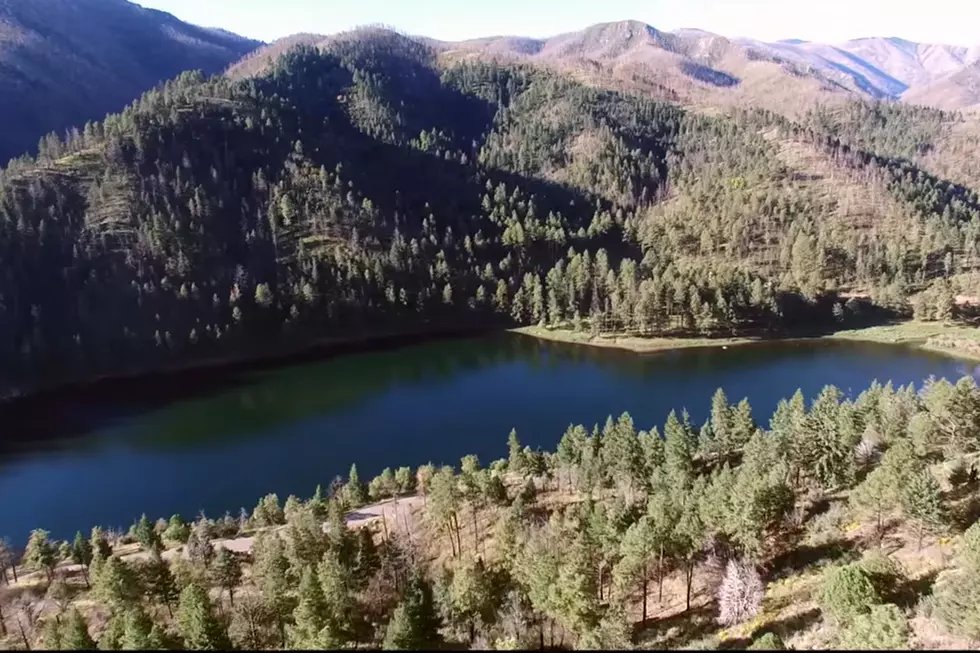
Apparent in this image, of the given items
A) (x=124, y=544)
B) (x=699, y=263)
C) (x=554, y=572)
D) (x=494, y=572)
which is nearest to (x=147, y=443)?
(x=124, y=544)

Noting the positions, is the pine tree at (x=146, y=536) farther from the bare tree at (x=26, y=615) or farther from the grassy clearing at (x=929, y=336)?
the grassy clearing at (x=929, y=336)

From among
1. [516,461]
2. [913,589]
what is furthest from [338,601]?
[913,589]

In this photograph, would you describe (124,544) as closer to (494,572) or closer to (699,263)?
(494,572)

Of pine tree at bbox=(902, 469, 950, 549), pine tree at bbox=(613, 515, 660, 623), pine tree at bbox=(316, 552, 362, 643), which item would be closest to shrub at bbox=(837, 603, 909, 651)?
pine tree at bbox=(613, 515, 660, 623)

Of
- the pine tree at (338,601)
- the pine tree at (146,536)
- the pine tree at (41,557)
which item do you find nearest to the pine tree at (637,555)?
the pine tree at (338,601)

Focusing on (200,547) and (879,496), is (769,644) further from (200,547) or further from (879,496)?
(200,547)

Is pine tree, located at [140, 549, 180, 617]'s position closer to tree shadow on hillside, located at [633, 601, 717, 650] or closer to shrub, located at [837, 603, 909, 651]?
tree shadow on hillside, located at [633, 601, 717, 650]
